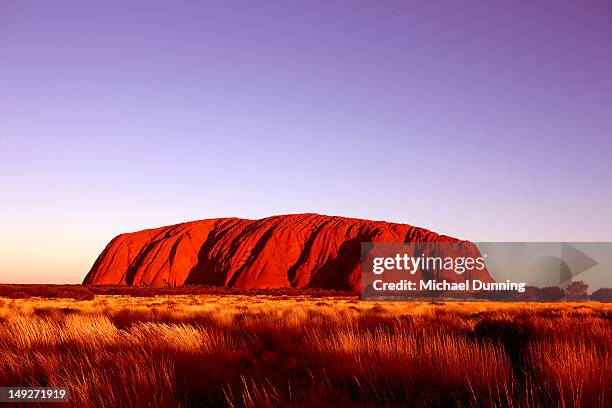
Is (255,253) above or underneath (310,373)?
underneath

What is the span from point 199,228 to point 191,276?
1118 cm

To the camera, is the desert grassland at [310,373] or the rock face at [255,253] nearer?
the desert grassland at [310,373]

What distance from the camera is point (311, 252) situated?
249 ft

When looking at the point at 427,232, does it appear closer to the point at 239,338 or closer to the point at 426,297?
the point at 426,297

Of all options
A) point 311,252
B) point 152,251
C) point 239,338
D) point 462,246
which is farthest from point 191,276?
point 239,338

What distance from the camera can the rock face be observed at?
72.1 meters

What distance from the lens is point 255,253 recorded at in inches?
2977

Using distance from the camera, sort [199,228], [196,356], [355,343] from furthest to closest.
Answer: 1. [199,228]
2. [355,343]
3. [196,356]

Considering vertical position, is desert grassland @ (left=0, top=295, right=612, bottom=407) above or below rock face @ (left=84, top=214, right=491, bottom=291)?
above

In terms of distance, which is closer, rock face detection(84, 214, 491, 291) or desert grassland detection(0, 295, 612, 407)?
desert grassland detection(0, 295, 612, 407)

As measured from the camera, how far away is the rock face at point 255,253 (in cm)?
7212

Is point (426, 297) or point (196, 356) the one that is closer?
point (196, 356)

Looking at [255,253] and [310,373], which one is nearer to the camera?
[310,373]

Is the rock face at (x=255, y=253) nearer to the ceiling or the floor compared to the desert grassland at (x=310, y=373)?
nearer to the floor
